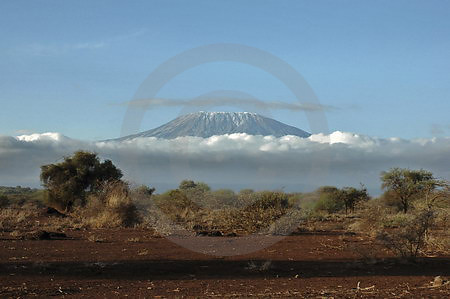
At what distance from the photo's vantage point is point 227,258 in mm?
15719

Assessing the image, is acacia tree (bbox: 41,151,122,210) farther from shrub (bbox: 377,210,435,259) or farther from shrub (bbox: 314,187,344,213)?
shrub (bbox: 377,210,435,259)

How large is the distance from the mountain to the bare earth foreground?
12.6 m

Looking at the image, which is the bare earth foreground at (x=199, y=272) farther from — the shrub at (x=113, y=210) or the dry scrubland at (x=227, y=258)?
the shrub at (x=113, y=210)

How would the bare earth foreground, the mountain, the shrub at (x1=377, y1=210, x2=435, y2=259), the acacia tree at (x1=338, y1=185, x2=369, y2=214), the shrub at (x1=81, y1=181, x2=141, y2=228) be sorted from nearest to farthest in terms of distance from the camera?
the bare earth foreground, the shrub at (x1=377, y1=210, x2=435, y2=259), the shrub at (x1=81, y1=181, x2=141, y2=228), the mountain, the acacia tree at (x1=338, y1=185, x2=369, y2=214)

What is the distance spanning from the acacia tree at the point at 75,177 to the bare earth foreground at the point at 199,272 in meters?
17.4

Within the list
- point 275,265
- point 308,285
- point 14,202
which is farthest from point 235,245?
point 14,202

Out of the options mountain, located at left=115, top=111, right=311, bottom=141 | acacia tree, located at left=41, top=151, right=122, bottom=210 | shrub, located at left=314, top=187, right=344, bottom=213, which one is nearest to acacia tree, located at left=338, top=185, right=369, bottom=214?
shrub, located at left=314, top=187, right=344, bottom=213

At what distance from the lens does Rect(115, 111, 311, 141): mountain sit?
1216 inches

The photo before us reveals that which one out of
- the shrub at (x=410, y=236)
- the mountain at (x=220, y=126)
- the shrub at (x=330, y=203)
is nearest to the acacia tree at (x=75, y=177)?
the mountain at (x=220, y=126)

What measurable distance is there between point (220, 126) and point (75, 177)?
11750 millimetres

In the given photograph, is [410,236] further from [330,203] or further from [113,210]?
[330,203]

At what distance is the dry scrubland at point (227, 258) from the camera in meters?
10.6

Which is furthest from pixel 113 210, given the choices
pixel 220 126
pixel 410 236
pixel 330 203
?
pixel 330 203

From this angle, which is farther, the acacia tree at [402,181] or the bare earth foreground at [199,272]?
the acacia tree at [402,181]
